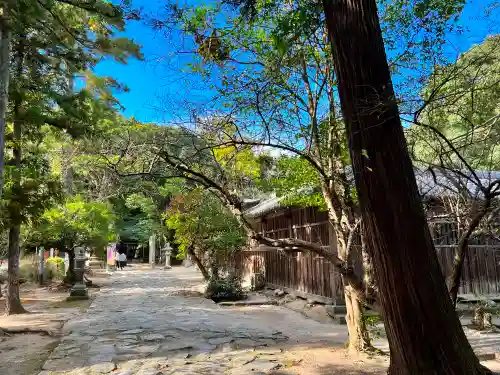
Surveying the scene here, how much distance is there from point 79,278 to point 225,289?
5401 mm

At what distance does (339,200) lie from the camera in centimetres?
642

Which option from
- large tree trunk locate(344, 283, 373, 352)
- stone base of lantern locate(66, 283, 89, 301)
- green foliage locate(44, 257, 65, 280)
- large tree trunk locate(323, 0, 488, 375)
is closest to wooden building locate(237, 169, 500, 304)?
large tree trunk locate(344, 283, 373, 352)

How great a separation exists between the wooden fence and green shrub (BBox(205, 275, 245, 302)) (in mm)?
1454

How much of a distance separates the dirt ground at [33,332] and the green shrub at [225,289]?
3778 millimetres

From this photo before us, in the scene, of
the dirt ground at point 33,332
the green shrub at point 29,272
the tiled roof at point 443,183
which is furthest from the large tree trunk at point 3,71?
the green shrub at point 29,272

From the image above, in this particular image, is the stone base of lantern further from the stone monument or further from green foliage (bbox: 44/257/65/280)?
green foliage (bbox: 44/257/65/280)

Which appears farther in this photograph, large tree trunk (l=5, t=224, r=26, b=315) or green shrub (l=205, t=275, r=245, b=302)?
green shrub (l=205, t=275, r=245, b=302)

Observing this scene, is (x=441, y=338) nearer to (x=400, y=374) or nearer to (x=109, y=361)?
(x=400, y=374)

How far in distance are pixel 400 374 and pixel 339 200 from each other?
314 centimetres

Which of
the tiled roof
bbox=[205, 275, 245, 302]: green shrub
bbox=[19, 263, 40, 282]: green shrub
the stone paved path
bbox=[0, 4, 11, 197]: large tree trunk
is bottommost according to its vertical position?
the stone paved path

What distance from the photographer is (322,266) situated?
35.7 feet

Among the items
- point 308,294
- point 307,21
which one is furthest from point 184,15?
point 308,294

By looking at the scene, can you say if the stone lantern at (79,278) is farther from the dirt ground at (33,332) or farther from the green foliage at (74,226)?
the green foliage at (74,226)

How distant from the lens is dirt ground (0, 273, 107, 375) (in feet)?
22.2
